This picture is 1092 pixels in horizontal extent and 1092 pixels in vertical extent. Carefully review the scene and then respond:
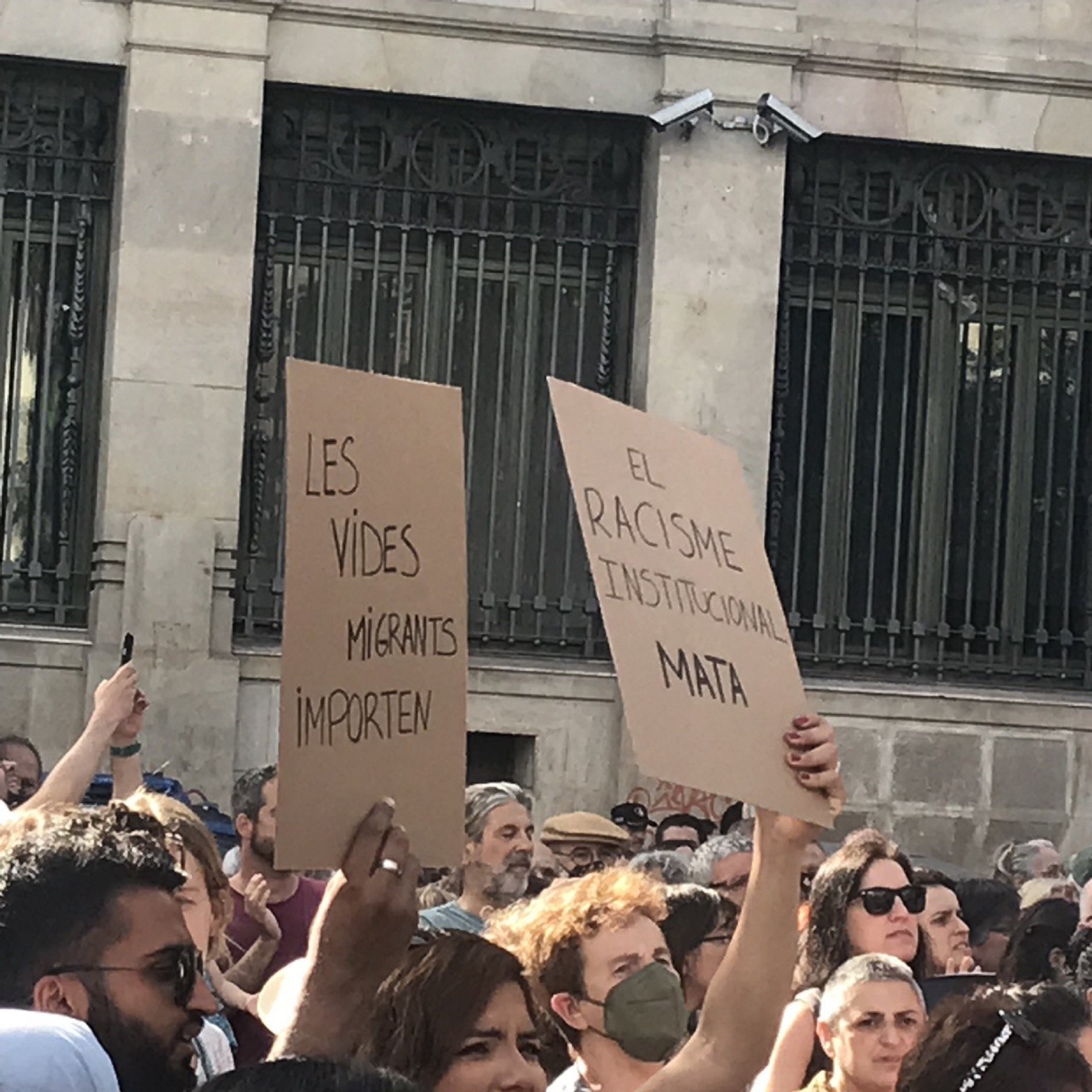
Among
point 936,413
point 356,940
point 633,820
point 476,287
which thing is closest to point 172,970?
point 356,940

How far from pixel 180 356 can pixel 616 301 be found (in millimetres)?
2436

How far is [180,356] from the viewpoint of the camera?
1469 cm

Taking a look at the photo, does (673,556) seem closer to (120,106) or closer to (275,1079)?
(275,1079)

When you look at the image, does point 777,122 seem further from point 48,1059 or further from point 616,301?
point 48,1059

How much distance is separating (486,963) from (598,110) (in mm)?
11124

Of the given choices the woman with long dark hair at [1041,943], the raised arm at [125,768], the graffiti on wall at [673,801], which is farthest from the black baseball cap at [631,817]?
the raised arm at [125,768]

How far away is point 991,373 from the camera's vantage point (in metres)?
15.8

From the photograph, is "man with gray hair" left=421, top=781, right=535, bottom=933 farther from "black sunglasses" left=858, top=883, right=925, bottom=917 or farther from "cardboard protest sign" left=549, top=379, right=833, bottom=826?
"cardboard protest sign" left=549, top=379, right=833, bottom=826

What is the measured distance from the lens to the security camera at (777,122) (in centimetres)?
1507

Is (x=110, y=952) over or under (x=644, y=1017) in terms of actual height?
over

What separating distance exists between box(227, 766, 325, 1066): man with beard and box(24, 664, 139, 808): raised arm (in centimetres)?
73

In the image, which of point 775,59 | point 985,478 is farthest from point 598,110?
point 985,478

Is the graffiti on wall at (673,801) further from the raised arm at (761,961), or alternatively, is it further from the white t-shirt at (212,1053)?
the raised arm at (761,961)

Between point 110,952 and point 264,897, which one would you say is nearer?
point 110,952
